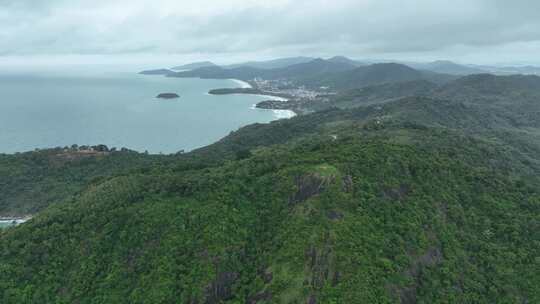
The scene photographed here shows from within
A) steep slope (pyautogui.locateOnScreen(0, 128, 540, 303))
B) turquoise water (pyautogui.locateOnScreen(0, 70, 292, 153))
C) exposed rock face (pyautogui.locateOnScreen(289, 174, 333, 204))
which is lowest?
turquoise water (pyautogui.locateOnScreen(0, 70, 292, 153))

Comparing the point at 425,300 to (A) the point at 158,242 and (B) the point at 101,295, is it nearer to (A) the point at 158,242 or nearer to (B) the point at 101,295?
(A) the point at 158,242

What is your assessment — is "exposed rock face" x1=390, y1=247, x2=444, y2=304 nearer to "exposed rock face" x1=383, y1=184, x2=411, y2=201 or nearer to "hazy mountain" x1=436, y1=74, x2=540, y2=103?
"exposed rock face" x1=383, y1=184, x2=411, y2=201

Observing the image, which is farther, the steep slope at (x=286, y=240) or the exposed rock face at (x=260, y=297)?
the steep slope at (x=286, y=240)

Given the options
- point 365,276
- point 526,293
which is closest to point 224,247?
point 365,276

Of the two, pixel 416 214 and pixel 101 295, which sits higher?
pixel 416 214

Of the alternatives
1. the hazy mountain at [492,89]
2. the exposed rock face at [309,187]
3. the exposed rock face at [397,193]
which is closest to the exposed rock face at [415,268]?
the exposed rock face at [397,193]

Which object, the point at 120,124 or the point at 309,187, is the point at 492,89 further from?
the point at 309,187

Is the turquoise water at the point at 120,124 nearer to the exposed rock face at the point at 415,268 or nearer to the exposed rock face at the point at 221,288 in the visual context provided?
the exposed rock face at the point at 221,288

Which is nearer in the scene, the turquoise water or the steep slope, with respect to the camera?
the steep slope

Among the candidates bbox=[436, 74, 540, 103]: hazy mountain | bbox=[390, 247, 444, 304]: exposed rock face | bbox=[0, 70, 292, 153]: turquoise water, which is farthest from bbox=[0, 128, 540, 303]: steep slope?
bbox=[436, 74, 540, 103]: hazy mountain
